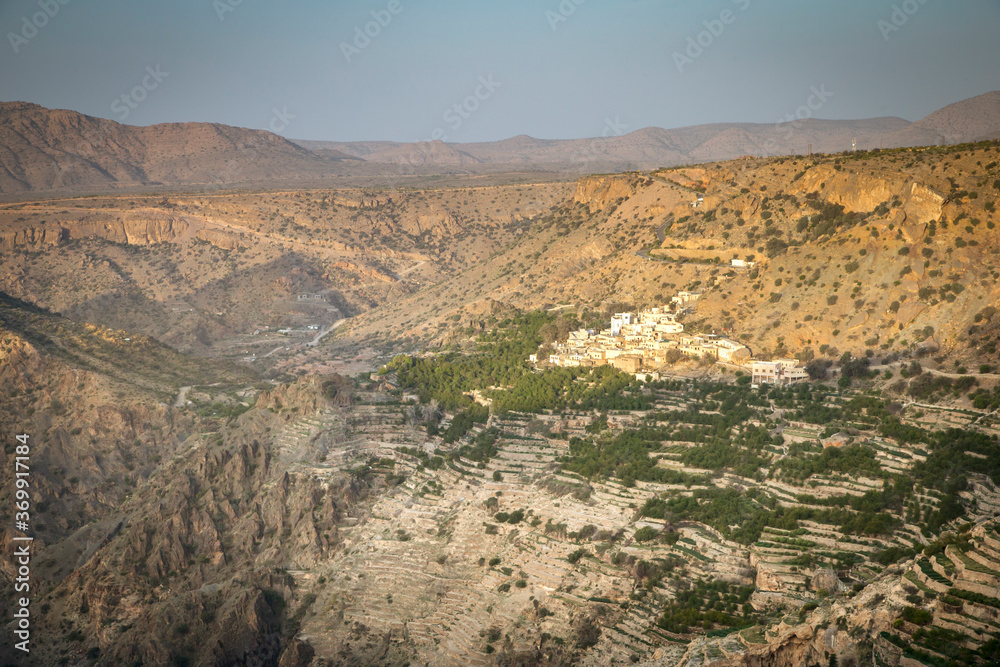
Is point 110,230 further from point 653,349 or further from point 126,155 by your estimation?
point 653,349

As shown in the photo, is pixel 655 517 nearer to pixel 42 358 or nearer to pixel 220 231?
pixel 42 358

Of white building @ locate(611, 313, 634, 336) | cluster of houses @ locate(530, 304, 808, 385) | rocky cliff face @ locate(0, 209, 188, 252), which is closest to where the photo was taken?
cluster of houses @ locate(530, 304, 808, 385)

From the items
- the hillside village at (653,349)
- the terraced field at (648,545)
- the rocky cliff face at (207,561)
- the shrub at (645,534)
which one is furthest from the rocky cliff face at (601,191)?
the shrub at (645,534)

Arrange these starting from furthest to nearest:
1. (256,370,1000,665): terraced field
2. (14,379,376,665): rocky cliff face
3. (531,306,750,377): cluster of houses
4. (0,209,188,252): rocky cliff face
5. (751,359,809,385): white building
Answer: (0,209,188,252): rocky cliff face, (531,306,750,377): cluster of houses, (751,359,809,385): white building, (14,379,376,665): rocky cliff face, (256,370,1000,665): terraced field

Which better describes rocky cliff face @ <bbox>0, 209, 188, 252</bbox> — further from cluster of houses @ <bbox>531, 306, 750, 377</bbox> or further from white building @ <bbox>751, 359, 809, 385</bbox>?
white building @ <bbox>751, 359, 809, 385</bbox>

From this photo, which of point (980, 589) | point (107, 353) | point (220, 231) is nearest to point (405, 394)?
point (107, 353)

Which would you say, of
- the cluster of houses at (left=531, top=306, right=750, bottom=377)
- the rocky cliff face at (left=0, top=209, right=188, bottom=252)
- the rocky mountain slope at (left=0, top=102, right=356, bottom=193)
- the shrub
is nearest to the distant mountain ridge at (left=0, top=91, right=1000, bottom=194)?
the rocky mountain slope at (left=0, top=102, right=356, bottom=193)

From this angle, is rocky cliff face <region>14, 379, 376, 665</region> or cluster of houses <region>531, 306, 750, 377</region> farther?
cluster of houses <region>531, 306, 750, 377</region>

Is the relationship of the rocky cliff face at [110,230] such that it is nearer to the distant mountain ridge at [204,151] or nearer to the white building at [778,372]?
the distant mountain ridge at [204,151]
